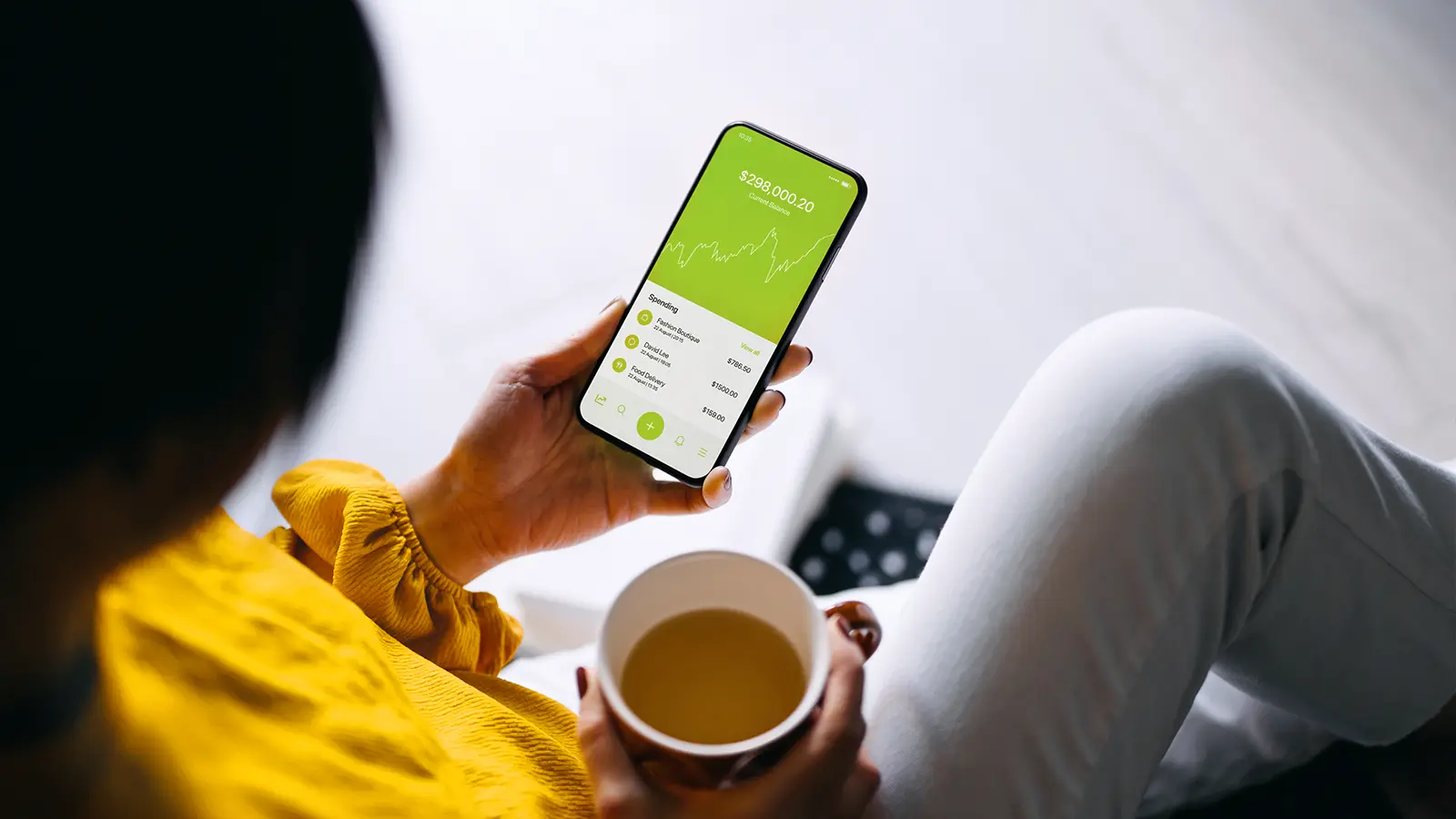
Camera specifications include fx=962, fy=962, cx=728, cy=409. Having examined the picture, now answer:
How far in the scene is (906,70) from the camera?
1.46m

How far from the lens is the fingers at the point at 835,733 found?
44 centimetres

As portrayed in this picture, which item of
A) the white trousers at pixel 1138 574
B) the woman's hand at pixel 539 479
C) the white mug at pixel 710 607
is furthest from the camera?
the woman's hand at pixel 539 479

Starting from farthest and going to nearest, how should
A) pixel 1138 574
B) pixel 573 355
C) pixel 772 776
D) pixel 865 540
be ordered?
pixel 865 540 < pixel 573 355 < pixel 1138 574 < pixel 772 776

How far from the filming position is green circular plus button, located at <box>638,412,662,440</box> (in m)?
0.76

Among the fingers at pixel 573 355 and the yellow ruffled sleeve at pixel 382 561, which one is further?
the fingers at pixel 573 355

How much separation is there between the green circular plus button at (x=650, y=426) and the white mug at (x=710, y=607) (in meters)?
0.31

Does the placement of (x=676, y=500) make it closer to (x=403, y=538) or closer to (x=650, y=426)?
(x=650, y=426)

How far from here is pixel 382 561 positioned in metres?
0.62

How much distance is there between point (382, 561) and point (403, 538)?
3cm

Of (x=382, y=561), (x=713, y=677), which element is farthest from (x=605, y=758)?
(x=382, y=561)

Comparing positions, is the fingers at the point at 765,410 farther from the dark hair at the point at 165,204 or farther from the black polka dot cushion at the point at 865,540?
the dark hair at the point at 165,204

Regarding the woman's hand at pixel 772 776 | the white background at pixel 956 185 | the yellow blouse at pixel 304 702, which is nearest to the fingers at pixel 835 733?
the woman's hand at pixel 772 776

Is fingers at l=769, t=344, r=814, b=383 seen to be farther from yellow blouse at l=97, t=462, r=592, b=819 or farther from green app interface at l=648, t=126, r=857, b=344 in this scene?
yellow blouse at l=97, t=462, r=592, b=819

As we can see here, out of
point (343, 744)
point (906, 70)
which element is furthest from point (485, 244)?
point (343, 744)
